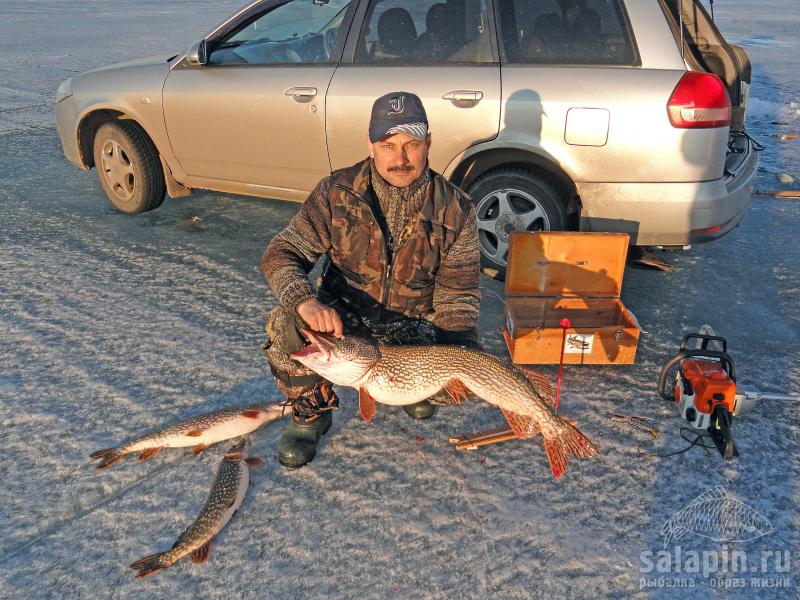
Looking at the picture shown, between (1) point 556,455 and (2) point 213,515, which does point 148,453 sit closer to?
(2) point 213,515

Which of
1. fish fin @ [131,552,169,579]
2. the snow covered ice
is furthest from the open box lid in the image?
fish fin @ [131,552,169,579]

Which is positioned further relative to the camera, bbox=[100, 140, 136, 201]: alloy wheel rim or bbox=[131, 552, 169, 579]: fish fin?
bbox=[100, 140, 136, 201]: alloy wheel rim

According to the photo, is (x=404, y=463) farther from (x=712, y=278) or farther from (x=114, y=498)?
(x=712, y=278)

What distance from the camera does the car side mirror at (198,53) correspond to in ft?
16.7

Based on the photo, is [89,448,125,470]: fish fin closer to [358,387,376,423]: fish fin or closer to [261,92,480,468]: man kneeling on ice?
[261,92,480,468]: man kneeling on ice

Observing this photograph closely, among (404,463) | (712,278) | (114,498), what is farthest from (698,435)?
(114,498)

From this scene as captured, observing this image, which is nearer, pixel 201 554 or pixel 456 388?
pixel 201 554

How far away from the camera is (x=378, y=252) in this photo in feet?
10.3

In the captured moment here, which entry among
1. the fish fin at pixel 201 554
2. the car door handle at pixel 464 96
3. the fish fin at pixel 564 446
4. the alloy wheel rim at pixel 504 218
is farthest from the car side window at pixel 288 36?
the fish fin at pixel 201 554

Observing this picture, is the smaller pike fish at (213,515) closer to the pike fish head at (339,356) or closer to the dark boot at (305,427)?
the dark boot at (305,427)

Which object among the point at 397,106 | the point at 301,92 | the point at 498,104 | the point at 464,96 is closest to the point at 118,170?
the point at 301,92

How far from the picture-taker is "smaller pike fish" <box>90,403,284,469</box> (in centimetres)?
308

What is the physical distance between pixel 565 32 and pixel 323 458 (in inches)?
125

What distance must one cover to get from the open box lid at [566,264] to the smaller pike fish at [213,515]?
2056mm
